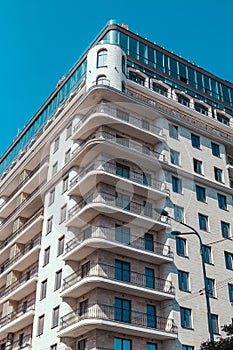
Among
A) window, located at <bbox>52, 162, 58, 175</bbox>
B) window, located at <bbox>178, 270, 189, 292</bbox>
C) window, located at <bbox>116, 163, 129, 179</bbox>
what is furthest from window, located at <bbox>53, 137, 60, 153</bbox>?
window, located at <bbox>178, 270, 189, 292</bbox>

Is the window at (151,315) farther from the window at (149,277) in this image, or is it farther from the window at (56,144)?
the window at (56,144)

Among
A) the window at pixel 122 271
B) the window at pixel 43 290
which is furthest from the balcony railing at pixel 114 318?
the window at pixel 43 290

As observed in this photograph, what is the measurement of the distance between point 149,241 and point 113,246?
4.41m

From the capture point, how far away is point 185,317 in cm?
3391

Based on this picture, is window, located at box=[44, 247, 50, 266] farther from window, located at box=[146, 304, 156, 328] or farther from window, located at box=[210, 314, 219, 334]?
window, located at box=[210, 314, 219, 334]

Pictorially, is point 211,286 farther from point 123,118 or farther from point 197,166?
point 123,118

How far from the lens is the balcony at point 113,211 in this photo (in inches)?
1348

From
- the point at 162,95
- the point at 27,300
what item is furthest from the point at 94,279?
the point at 162,95

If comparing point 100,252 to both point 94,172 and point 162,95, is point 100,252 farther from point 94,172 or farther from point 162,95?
point 162,95

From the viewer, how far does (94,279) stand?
3117 centimetres

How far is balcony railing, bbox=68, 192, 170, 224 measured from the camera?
35.2 metres

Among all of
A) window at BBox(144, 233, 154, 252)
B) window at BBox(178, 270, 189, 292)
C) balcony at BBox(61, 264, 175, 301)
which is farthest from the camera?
window at BBox(144, 233, 154, 252)

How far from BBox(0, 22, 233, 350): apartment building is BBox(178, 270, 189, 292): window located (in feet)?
0.28

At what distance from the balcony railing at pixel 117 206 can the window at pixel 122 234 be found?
132 centimetres
